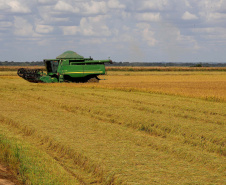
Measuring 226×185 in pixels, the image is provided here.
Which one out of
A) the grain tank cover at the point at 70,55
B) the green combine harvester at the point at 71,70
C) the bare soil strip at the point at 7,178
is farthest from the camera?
the grain tank cover at the point at 70,55

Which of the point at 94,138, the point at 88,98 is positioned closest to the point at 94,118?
the point at 94,138

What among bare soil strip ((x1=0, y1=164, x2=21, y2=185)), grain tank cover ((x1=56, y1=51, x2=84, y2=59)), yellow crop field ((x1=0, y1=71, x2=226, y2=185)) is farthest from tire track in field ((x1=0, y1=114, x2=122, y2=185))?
grain tank cover ((x1=56, y1=51, x2=84, y2=59))

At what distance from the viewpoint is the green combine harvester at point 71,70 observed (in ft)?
100

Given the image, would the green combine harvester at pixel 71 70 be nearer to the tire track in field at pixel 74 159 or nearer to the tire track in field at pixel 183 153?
the tire track in field at pixel 74 159

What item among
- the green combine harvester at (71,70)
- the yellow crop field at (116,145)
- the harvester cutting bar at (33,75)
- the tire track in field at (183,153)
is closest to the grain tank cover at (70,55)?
the green combine harvester at (71,70)

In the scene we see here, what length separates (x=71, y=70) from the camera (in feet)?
100

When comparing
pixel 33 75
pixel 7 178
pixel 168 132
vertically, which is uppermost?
pixel 33 75

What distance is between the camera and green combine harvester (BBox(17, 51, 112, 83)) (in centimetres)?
3062

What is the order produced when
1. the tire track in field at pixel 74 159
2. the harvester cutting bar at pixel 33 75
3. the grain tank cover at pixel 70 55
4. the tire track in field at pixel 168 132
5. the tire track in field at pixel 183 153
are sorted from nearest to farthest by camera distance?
the tire track in field at pixel 74 159 < the tire track in field at pixel 183 153 < the tire track in field at pixel 168 132 < the harvester cutting bar at pixel 33 75 < the grain tank cover at pixel 70 55

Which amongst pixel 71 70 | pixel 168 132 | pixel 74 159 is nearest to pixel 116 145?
pixel 74 159

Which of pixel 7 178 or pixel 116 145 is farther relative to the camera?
pixel 116 145

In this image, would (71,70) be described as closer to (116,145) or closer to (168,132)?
(168,132)

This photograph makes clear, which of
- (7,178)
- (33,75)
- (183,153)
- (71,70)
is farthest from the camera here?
(33,75)

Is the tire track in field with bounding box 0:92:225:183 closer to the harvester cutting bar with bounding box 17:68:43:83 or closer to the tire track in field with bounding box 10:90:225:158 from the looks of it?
the tire track in field with bounding box 10:90:225:158
